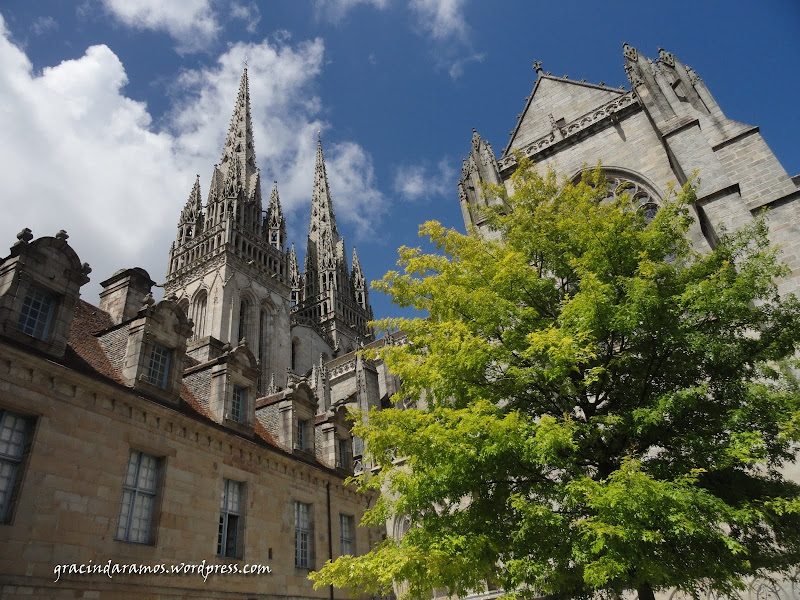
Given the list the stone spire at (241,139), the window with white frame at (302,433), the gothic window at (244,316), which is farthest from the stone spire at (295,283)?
the window with white frame at (302,433)

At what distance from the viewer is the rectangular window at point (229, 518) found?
11.4 metres

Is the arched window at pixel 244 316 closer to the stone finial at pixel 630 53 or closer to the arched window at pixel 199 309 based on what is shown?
the arched window at pixel 199 309

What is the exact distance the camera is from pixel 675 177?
55.0 ft

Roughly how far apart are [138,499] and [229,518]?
2571 mm

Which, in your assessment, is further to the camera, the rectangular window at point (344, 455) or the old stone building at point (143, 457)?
the rectangular window at point (344, 455)

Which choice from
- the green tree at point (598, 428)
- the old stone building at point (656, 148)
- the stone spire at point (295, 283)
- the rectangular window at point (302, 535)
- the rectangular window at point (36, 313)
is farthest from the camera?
the stone spire at point (295, 283)

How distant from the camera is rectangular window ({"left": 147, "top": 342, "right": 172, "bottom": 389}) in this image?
11.5m

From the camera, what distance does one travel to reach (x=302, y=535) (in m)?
14.0

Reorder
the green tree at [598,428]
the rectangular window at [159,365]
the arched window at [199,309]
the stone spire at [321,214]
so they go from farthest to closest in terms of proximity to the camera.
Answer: the stone spire at [321,214] → the arched window at [199,309] → the rectangular window at [159,365] → the green tree at [598,428]

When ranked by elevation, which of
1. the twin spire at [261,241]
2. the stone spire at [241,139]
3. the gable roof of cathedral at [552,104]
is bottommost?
the gable roof of cathedral at [552,104]

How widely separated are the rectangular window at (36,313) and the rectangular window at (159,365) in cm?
221

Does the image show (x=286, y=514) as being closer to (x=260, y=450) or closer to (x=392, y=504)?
(x=260, y=450)

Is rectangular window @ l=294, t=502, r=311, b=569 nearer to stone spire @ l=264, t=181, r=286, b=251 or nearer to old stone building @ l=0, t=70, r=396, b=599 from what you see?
old stone building @ l=0, t=70, r=396, b=599

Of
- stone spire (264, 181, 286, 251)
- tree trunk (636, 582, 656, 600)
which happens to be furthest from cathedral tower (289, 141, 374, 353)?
tree trunk (636, 582, 656, 600)
